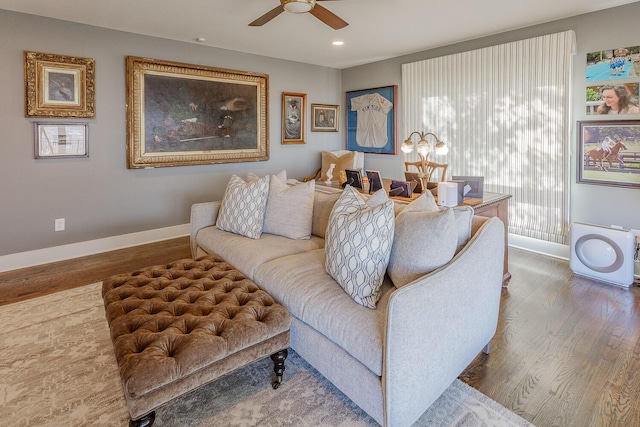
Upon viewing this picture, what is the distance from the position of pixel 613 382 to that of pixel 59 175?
4785mm

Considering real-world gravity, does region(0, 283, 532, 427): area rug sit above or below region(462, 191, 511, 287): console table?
below

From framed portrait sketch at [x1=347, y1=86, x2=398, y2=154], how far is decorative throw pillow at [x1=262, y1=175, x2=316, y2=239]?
3.05m

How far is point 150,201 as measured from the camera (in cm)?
441

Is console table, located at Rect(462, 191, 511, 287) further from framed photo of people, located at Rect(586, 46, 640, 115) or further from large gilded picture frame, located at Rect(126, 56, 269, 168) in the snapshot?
large gilded picture frame, located at Rect(126, 56, 269, 168)

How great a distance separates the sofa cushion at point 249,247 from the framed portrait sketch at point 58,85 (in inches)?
81.9

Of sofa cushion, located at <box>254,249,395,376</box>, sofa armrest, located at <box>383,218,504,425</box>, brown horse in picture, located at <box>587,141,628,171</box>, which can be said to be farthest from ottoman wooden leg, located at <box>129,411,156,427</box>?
brown horse in picture, located at <box>587,141,628,171</box>

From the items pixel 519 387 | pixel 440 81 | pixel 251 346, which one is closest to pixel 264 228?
pixel 251 346

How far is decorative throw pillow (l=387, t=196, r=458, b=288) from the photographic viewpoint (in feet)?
5.47

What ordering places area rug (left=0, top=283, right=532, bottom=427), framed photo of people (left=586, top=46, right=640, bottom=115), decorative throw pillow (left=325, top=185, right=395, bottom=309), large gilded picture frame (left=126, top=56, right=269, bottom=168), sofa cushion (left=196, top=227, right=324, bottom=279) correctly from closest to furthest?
area rug (left=0, top=283, right=532, bottom=427), decorative throw pillow (left=325, top=185, right=395, bottom=309), sofa cushion (left=196, top=227, right=324, bottom=279), framed photo of people (left=586, top=46, right=640, bottom=115), large gilded picture frame (left=126, top=56, right=269, bottom=168)

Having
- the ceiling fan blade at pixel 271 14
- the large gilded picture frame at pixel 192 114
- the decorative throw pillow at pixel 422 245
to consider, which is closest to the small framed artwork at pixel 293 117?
the large gilded picture frame at pixel 192 114

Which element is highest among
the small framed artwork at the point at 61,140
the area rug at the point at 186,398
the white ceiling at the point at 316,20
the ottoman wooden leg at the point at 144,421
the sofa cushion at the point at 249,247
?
the white ceiling at the point at 316,20

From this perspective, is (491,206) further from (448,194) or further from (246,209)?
(246,209)

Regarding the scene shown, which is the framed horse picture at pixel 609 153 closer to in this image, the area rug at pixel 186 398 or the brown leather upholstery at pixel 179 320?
the area rug at pixel 186 398

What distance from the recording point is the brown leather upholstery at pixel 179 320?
140cm
